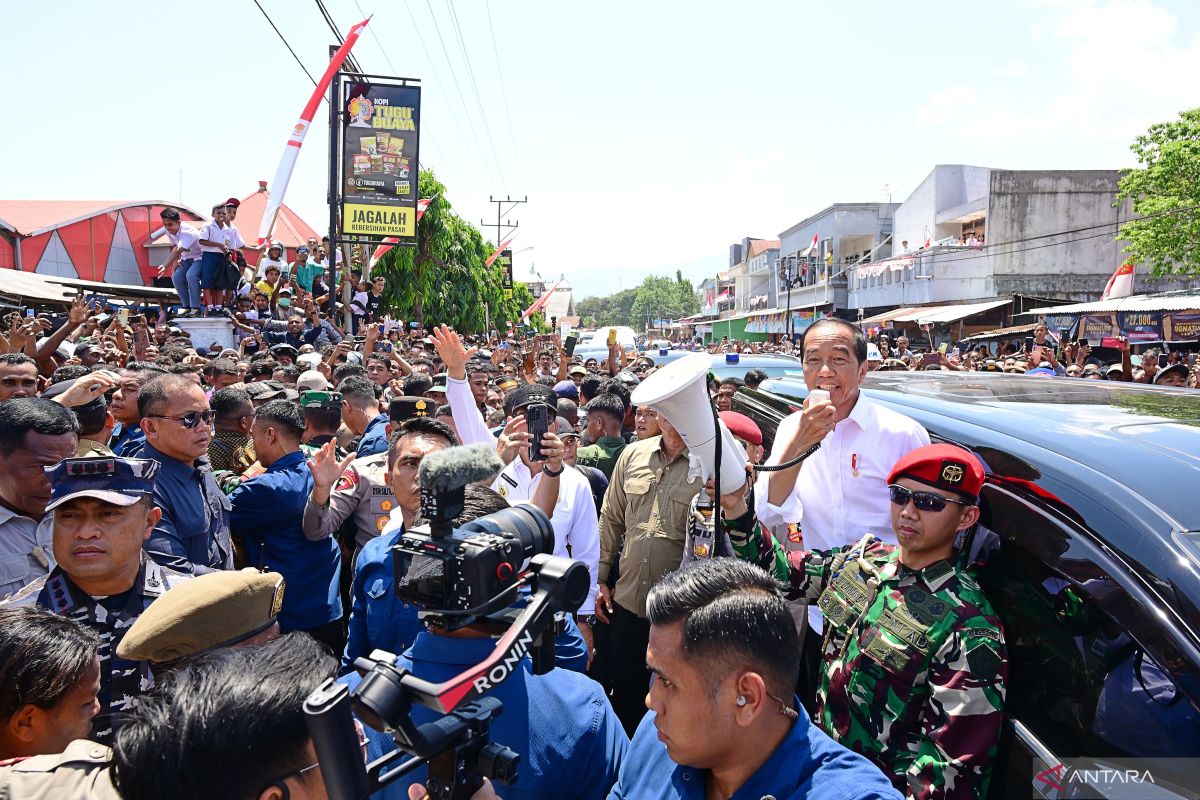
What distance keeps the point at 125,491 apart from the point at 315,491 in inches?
43.9

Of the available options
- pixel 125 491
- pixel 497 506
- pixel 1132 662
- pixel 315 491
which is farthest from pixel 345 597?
pixel 1132 662

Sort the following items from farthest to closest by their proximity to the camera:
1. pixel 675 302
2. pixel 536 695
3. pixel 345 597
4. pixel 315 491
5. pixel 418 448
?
pixel 675 302 → pixel 345 597 → pixel 315 491 → pixel 418 448 → pixel 536 695

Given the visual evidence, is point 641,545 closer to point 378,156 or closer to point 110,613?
point 110,613

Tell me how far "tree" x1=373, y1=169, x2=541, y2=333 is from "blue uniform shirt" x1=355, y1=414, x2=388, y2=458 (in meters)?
23.4

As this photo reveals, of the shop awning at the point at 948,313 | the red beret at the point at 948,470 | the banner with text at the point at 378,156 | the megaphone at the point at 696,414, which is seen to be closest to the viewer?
the red beret at the point at 948,470

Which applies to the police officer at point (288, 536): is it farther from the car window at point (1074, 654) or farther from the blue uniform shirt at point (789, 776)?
the car window at point (1074, 654)

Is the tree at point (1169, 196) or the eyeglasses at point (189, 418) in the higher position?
the tree at point (1169, 196)

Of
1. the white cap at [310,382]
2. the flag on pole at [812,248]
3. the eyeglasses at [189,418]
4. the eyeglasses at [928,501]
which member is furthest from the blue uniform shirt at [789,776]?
the flag on pole at [812,248]

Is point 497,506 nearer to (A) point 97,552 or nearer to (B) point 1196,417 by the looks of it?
(A) point 97,552

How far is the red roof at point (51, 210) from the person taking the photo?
32469 mm

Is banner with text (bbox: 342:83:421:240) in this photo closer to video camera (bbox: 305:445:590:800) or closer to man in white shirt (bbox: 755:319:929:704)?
man in white shirt (bbox: 755:319:929:704)

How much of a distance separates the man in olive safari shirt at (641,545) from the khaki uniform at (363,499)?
1233 millimetres

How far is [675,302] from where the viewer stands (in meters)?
141

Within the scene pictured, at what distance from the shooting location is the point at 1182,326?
59.2 ft
